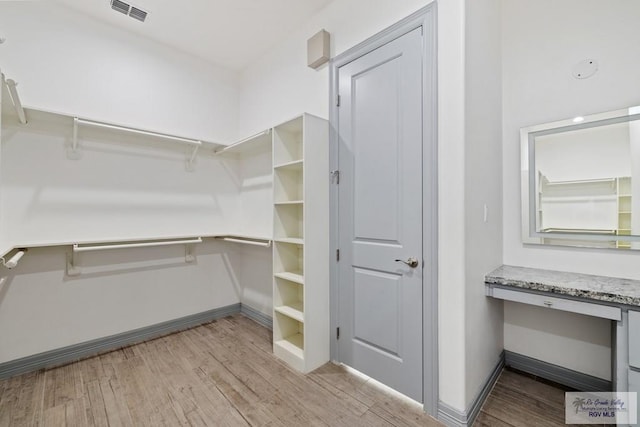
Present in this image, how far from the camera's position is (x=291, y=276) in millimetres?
2307

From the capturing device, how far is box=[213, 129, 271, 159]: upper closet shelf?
2.64 metres

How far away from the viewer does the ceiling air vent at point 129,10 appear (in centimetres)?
231

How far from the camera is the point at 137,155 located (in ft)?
8.90

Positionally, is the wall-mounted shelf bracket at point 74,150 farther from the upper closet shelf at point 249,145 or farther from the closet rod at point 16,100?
the upper closet shelf at point 249,145

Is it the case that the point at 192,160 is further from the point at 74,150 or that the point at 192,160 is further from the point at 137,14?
the point at 137,14

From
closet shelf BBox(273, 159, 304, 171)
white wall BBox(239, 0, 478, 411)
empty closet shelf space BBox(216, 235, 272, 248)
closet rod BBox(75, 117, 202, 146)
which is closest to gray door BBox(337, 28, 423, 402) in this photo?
white wall BBox(239, 0, 478, 411)

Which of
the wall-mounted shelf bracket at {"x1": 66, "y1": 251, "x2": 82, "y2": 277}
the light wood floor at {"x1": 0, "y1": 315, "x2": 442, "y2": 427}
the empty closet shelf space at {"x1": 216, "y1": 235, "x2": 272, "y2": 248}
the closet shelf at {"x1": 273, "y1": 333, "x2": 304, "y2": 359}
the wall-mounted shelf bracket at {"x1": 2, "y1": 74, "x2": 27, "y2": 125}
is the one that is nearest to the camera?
the wall-mounted shelf bracket at {"x1": 2, "y1": 74, "x2": 27, "y2": 125}

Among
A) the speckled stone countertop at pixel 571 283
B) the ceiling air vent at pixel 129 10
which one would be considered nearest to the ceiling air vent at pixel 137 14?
the ceiling air vent at pixel 129 10

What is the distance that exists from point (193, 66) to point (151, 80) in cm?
51

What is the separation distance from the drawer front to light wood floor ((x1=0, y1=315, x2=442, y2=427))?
3.36ft

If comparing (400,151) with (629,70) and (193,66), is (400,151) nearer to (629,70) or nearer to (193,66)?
(629,70)

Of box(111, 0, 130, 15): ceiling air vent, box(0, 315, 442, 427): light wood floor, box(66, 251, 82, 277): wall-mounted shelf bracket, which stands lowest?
box(0, 315, 442, 427): light wood floor

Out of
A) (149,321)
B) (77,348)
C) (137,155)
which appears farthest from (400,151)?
(77,348)

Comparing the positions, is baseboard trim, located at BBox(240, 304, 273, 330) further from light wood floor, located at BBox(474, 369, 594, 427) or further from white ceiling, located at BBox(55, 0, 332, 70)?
white ceiling, located at BBox(55, 0, 332, 70)
